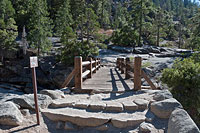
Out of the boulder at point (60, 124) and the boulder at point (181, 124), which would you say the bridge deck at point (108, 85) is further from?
the boulder at point (181, 124)

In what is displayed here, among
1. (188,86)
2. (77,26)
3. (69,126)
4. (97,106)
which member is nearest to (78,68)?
(97,106)

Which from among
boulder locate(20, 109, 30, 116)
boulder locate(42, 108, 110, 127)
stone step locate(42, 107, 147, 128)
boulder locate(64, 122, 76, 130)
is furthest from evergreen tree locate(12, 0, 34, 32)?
boulder locate(64, 122, 76, 130)

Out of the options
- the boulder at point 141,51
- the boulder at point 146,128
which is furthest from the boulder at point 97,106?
the boulder at point 141,51

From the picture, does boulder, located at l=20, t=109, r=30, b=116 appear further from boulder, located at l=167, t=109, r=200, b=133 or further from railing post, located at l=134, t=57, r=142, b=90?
railing post, located at l=134, t=57, r=142, b=90

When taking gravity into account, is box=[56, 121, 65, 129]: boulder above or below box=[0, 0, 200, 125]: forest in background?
below

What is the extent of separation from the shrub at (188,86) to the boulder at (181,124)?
257 centimetres

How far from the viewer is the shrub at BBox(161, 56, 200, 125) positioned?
4957mm

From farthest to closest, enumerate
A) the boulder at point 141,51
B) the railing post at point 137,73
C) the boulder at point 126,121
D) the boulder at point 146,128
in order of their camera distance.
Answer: the boulder at point 141,51
the railing post at point 137,73
the boulder at point 126,121
the boulder at point 146,128

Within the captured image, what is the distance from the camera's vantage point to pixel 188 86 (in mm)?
5066

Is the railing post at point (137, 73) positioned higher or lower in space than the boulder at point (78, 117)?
higher

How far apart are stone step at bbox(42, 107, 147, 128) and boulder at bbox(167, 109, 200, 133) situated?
589 millimetres

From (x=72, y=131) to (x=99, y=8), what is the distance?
53.9 metres

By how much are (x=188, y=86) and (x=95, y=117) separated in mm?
3462

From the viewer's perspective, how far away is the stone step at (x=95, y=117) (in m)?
3.04
